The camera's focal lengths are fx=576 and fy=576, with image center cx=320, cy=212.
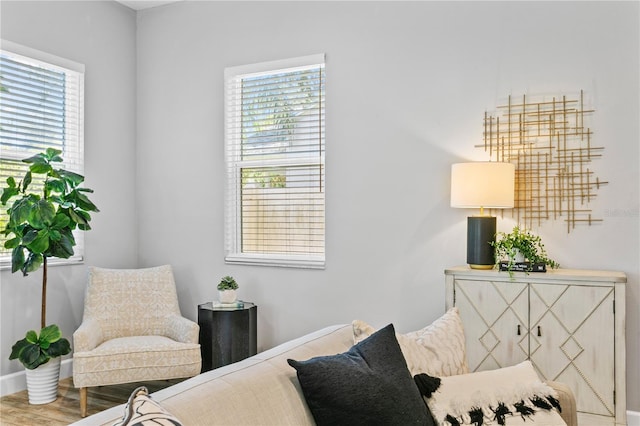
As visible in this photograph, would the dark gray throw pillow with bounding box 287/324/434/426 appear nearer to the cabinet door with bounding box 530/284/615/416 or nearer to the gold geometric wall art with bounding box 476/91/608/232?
the cabinet door with bounding box 530/284/615/416

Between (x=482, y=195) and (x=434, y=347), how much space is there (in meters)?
1.46

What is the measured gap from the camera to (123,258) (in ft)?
15.4

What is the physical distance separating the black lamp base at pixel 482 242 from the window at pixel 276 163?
1.17 metres

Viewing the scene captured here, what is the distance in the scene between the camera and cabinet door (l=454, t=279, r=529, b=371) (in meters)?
3.04

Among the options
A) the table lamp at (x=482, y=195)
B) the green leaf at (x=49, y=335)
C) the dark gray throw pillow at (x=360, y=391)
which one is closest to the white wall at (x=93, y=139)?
the green leaf at (x=49, y=335)

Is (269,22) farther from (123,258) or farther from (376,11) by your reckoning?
(123,258)

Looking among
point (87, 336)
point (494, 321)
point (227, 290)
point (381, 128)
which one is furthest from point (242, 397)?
point (381, 128)

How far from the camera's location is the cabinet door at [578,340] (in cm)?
286

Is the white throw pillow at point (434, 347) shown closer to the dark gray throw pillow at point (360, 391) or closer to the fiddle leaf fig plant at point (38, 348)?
the dark gray throw pillow at point (360, 391)

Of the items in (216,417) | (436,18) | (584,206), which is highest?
(436,18)

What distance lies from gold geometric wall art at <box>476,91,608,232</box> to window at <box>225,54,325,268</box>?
1.25 metres

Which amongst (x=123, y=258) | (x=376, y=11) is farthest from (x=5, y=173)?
(x=376, y=11)

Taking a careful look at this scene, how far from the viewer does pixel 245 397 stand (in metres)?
1.44

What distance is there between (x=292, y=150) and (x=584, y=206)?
198 cm
